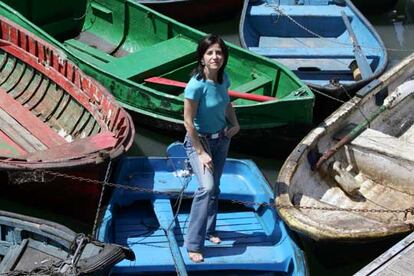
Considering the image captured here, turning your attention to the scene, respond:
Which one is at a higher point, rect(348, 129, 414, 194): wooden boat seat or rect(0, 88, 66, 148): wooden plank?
rect(348, 129, 414, 194): wooden boat seat

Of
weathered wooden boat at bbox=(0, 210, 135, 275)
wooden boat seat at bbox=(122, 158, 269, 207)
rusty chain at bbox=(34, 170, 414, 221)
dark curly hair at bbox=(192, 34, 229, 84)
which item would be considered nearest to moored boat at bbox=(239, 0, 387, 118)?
wooden boat seat at bbox=(122, 158, 269, 207)

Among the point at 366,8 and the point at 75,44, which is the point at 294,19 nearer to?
the point at 366,8

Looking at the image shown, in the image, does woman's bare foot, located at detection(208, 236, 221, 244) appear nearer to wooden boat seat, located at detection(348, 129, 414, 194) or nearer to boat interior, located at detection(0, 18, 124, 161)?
boat interior, located at detection(0, 18, 124, 161)

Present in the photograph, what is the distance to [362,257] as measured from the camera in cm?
678

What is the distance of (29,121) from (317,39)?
14.6 feet

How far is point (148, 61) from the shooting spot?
29.6 ft

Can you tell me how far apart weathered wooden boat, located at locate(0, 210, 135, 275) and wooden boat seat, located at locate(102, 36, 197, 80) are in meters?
3.23

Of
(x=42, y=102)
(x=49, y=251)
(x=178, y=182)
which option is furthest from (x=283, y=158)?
(x=49, y=251)

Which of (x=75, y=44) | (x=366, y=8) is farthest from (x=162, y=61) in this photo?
(x=366, y=8)

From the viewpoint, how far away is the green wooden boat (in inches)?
316

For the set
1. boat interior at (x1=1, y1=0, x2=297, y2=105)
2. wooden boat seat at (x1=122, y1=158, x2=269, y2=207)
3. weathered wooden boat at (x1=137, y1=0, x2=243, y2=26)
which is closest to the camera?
wooden boat seat at (x1=122, y1=158, x2=269, y2=207)

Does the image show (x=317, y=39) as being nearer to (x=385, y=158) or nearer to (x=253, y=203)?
(x=385, y=158)

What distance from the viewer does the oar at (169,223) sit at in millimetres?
5918

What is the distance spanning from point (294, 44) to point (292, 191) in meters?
4.15
